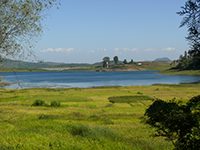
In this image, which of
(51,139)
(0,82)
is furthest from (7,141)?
(0,82)

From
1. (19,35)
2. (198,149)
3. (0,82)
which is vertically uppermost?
(19,35)

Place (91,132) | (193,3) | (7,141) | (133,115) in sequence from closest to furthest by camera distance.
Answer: (193,3) < (7,141) < (91,132) < (133,115)

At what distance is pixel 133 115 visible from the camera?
74.9 feet

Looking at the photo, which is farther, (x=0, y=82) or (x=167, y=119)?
(x=0, y=82)

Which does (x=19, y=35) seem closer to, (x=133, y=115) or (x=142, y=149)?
(x=142, y=149)

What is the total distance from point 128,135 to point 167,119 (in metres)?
6.03

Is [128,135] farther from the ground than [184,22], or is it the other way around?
[184,22]

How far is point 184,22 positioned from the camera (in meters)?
10.1

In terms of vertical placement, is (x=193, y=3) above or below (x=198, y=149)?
above

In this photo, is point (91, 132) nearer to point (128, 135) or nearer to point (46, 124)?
point (128, 135)

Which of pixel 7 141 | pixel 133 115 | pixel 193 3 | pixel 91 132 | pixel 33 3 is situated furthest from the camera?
pixel 133 115

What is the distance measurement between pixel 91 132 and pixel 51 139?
242 cm

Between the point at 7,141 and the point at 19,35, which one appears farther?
the point at 7,141

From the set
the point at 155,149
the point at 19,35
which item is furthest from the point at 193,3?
the point at 19,35
